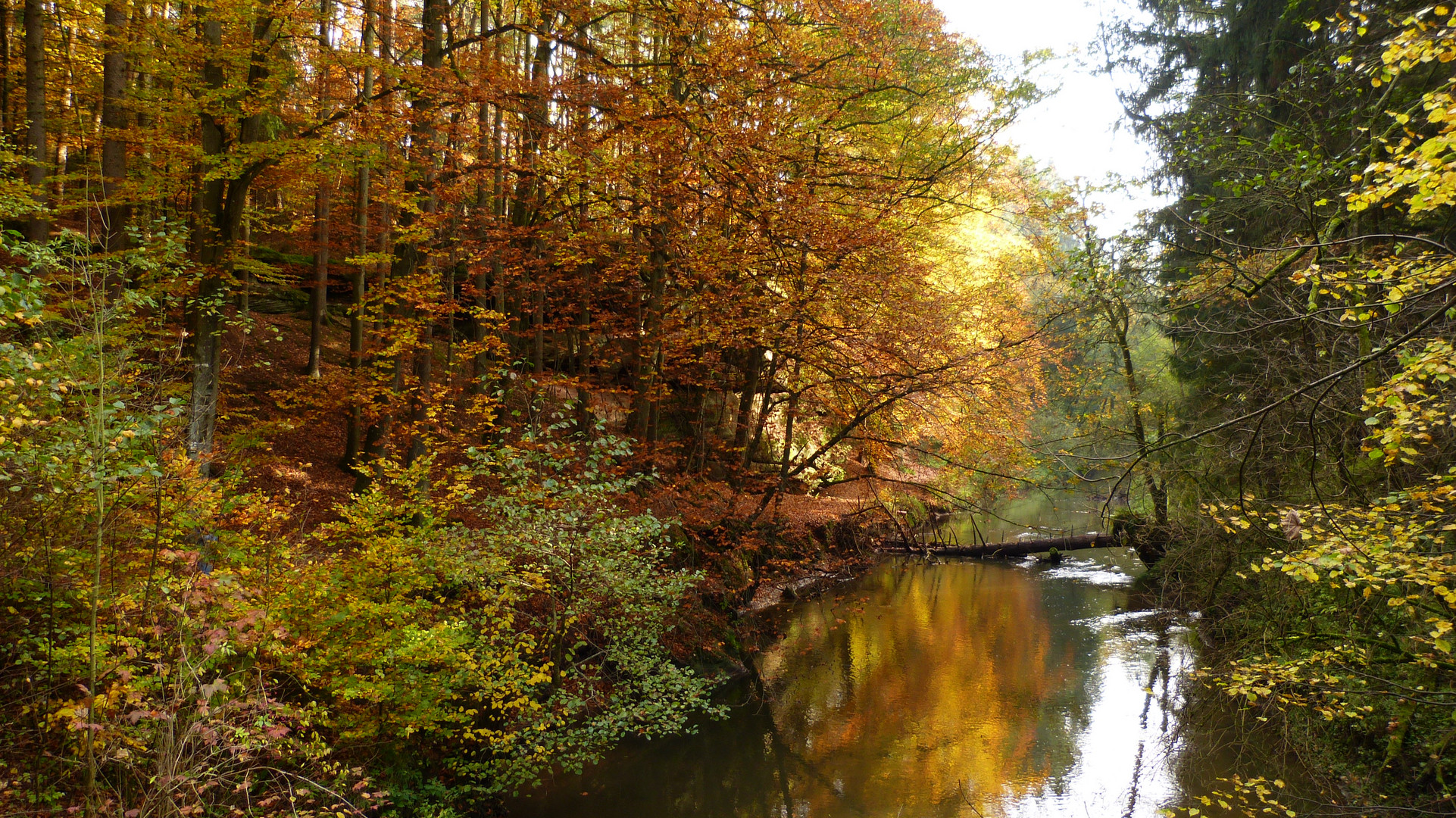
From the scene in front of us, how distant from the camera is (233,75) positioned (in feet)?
27.8

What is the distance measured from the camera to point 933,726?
9.32 metres

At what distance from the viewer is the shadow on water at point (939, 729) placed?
7.64 metres

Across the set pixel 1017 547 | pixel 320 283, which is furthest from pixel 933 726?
pixel 320 283

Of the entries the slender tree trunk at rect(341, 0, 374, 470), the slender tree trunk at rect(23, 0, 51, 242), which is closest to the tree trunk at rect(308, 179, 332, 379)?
the slender tree trunk at rect(341, 0, 374, 470)

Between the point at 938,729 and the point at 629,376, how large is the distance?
373 inches

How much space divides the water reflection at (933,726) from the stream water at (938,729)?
0.08ft

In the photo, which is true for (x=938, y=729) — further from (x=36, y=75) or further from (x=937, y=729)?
(x=36, y=75)

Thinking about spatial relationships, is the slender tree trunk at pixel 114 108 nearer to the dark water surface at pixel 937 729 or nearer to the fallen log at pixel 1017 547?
the dark water surface at pixel 937 729

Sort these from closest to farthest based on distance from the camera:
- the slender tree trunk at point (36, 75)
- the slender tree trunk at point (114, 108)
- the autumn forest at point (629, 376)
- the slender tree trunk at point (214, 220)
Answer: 1. the autumn forest at point (629, 376)
2. the slender tree trunk at point (214, 220)
3. the slender tree trunk at point (114, 108)
4. the slender tree trunk at point (36, 75)

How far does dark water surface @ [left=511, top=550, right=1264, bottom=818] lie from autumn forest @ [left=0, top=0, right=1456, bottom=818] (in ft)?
2.30

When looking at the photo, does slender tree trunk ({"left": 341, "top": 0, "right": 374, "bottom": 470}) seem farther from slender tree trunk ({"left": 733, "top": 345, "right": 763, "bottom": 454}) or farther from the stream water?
A: the stream water

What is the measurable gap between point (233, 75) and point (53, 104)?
5624 millimetres

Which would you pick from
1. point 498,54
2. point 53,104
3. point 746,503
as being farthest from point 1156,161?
point 53,104

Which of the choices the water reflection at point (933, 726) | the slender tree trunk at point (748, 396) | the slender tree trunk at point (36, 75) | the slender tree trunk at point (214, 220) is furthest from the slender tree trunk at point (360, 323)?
the water reflection at point (933, 726)
